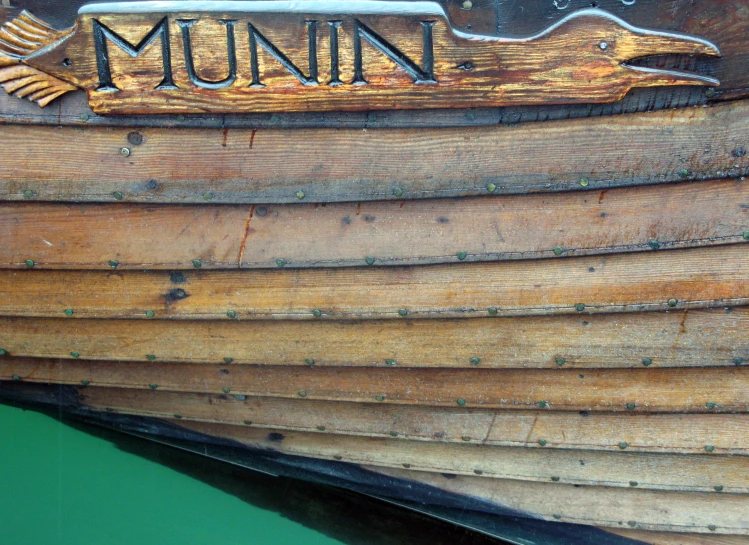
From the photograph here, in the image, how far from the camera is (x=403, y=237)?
266 centimetres

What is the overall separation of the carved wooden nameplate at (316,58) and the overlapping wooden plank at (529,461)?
5.63ft

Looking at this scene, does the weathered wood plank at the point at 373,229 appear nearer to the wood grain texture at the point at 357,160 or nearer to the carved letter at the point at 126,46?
the wood grain texture at the point at 357,160

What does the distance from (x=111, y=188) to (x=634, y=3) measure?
78.4 inches

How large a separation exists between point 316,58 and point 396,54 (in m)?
0.28

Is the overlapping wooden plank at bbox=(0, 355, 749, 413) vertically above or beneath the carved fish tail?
beneath

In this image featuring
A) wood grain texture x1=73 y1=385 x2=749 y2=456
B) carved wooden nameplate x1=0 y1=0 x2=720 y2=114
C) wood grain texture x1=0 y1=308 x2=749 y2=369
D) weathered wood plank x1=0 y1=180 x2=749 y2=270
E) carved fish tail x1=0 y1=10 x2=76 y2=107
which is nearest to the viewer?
carved wooden nameplate x1=0 y1=0 x2=720 y2=114

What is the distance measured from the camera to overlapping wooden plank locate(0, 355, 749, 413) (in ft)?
9.41

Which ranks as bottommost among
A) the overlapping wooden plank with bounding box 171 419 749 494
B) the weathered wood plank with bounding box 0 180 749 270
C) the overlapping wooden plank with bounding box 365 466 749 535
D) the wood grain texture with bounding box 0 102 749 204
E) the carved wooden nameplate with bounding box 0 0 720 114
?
the overlapping wooden plank with bounding box 365 466 749 535

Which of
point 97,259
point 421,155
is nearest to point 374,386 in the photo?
point 421,155

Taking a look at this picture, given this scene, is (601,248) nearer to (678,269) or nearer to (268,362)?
(678,269)

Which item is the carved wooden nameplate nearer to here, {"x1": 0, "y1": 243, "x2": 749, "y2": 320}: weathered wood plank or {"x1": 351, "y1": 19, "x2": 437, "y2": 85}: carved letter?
{"x1": 351, "y1": 19, "x2": 437, "y2": 85}: carved letter

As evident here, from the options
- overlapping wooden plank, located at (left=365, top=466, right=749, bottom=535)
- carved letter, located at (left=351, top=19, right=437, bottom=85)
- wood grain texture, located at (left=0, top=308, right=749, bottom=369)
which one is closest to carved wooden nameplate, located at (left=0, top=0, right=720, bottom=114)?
carved letter, located at (left=351, top=19, right=437, bottom=85)

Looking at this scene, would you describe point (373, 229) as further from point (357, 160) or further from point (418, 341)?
point (418, 341)

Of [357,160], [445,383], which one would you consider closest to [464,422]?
[445,383]
